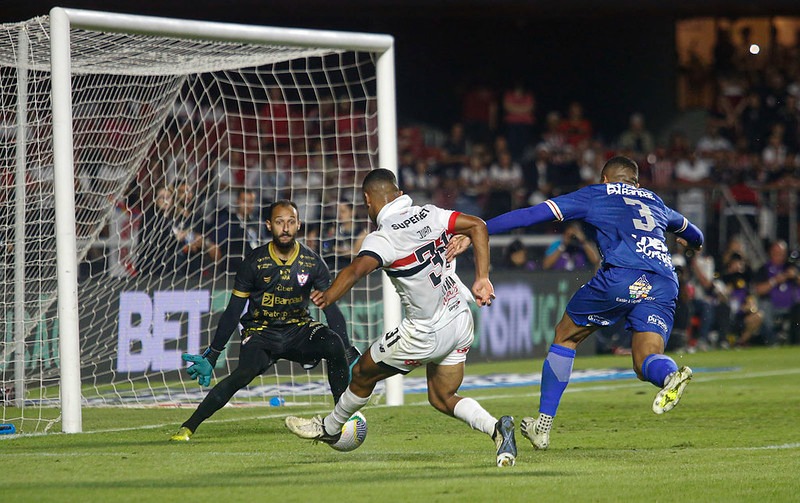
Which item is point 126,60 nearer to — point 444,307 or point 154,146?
point 154,146

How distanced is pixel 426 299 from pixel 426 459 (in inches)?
45.9

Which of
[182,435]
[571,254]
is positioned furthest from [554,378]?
[571,254]

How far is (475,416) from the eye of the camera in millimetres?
7375

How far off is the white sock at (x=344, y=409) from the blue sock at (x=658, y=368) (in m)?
1.80

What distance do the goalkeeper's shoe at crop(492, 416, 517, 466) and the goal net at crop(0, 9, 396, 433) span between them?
3.82 metres

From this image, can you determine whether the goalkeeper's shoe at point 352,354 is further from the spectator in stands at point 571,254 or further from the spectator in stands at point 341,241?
the spectator in stands at point 571,254

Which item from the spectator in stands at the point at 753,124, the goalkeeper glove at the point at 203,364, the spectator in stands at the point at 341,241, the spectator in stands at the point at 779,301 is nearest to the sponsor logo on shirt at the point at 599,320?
the goalkeeper glove at the point at 203,364

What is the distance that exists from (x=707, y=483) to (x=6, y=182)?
23.3ft

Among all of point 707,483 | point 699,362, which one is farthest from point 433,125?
point 707,483

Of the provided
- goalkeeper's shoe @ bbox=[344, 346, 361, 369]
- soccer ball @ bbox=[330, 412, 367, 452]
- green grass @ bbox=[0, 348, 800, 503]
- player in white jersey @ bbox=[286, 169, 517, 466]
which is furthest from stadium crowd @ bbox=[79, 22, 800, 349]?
player in white jersey @ bbox=[286, 169, 517, 466]

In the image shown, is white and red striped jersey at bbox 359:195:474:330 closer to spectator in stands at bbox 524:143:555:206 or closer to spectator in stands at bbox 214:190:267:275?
spectator in stands at bbox 214:190:267:275

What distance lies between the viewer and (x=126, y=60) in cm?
1150

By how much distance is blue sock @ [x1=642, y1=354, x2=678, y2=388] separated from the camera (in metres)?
7.53

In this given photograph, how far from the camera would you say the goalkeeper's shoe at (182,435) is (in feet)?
29.4
